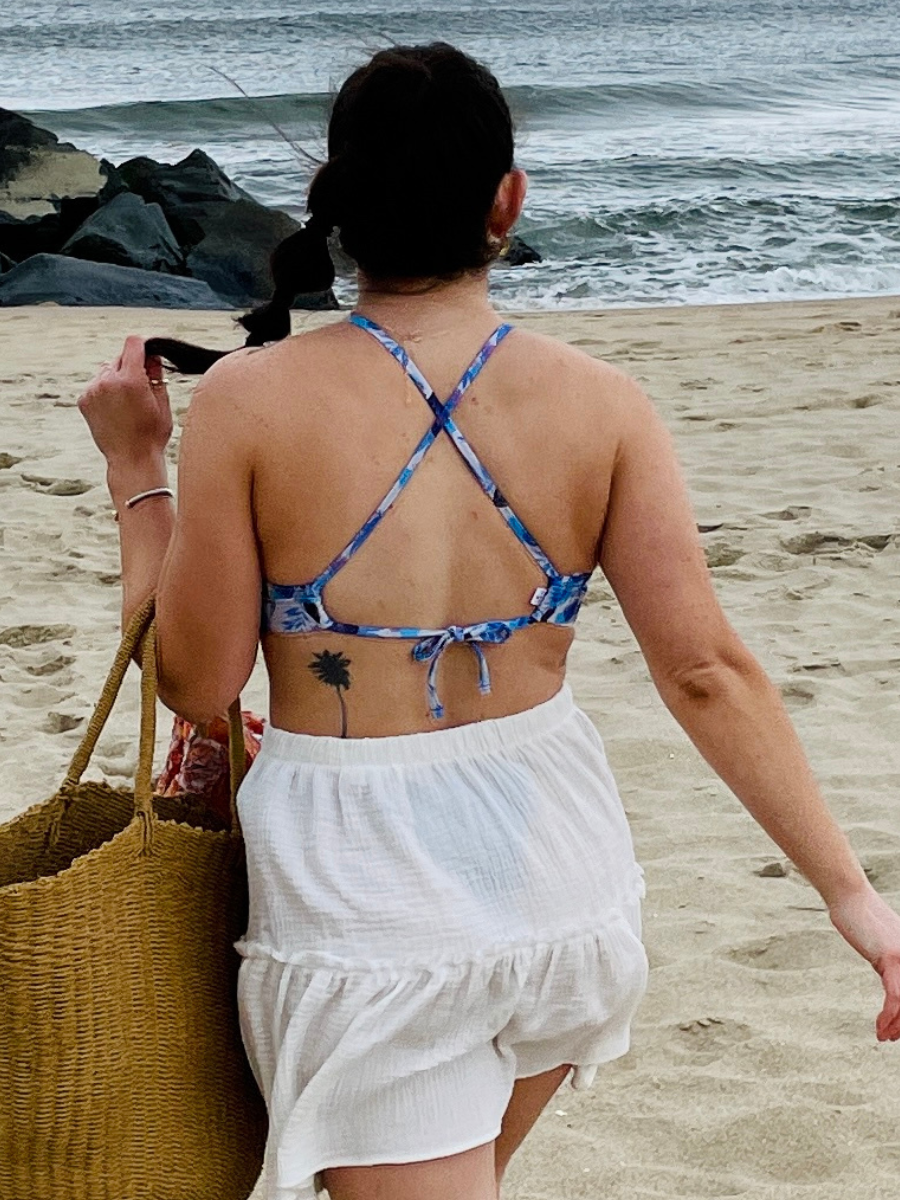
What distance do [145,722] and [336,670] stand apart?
7.9 inches

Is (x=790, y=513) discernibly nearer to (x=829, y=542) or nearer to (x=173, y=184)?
(x=829, y=542)

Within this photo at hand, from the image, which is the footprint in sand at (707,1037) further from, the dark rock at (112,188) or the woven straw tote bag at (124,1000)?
the dark rock at (112,188)

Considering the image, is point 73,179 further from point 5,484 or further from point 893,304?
point 5,484

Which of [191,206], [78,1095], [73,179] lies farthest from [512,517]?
[73,179]

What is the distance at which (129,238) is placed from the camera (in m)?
14.6

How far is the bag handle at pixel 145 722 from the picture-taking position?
5.30 feet

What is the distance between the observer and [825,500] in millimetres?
6031

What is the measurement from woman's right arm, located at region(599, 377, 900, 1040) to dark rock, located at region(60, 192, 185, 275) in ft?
42.4

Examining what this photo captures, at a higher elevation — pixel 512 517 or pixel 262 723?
pixel 512 517

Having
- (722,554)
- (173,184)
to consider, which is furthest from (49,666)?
(173,184)

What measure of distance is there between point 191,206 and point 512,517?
14.8 m

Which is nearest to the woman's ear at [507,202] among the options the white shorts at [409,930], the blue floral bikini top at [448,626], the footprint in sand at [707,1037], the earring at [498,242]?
the earring at [498,242]

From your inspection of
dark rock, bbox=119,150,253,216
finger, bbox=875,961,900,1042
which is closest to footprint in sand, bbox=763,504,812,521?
finger, bbox=875,961,900,1042

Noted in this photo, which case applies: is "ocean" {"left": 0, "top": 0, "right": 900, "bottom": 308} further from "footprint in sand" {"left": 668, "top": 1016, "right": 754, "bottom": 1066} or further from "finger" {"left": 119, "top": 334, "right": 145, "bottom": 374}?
"footprint in sand" {"left": 668, "top": 1016, "right": 754, "bottom": 1066}
